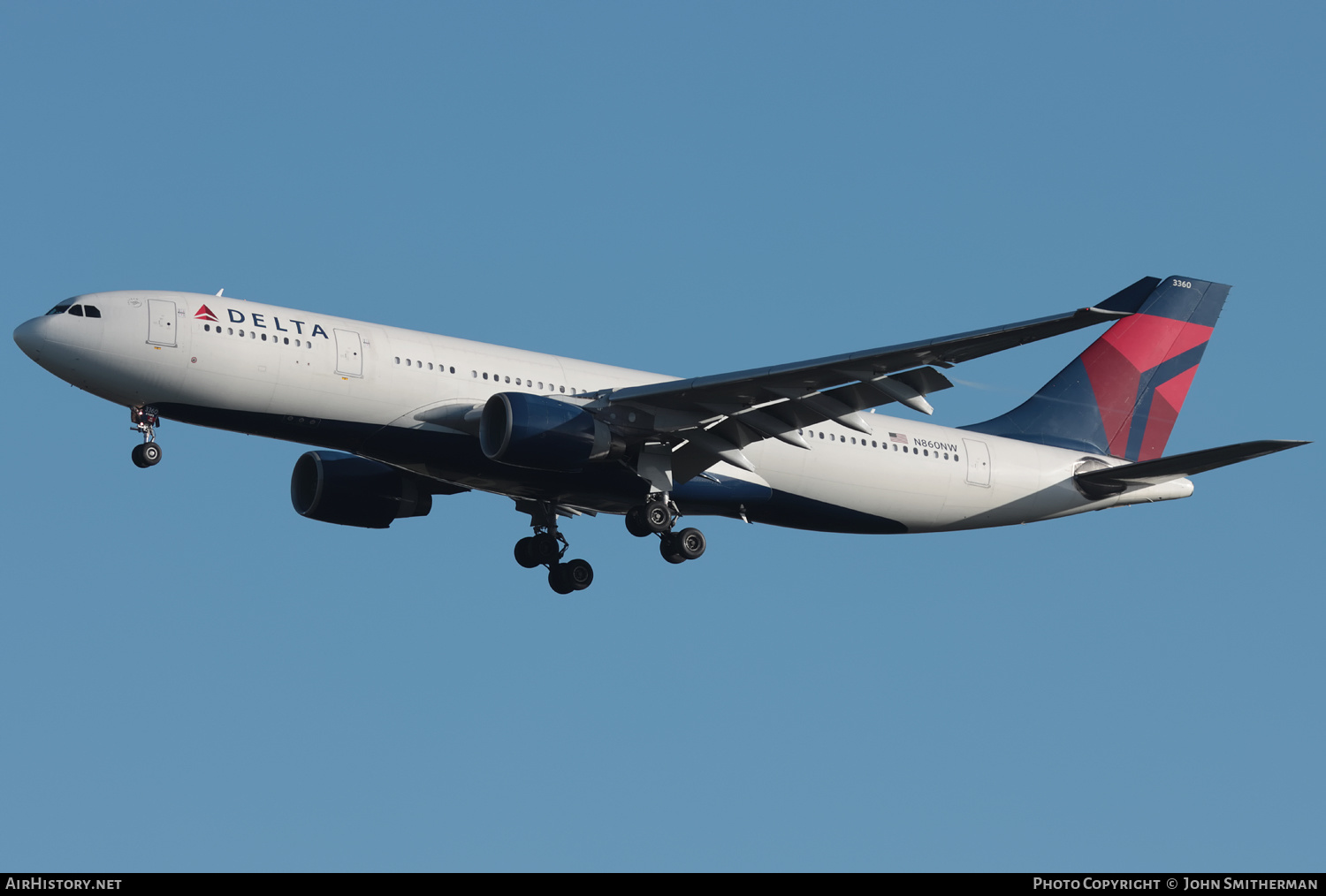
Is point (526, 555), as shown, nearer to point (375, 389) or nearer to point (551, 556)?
point (551, 556)

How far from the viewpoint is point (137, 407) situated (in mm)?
31109

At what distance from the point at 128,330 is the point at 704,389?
11.3m

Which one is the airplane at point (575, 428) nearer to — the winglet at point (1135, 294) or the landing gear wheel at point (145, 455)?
the landing gear wheel at point (145, 455)

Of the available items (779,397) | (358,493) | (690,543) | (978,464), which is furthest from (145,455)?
(978,464)

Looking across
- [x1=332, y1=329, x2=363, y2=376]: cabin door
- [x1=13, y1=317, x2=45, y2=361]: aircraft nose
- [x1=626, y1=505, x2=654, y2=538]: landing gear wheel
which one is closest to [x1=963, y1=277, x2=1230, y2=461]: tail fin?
[x1=626, y1=505, x2=654, y2=538]: landing gear wheel

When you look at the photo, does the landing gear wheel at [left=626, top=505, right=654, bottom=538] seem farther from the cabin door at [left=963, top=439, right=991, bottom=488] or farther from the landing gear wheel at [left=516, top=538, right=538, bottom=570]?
the cabin door at [left=963, top=439, right=991, bottom=488]

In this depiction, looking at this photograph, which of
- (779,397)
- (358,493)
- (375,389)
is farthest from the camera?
(358,493)

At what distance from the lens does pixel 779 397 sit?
32.1 metres

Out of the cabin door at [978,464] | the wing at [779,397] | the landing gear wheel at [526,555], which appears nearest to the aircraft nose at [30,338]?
the wing at [779,397]

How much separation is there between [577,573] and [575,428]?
7299 mm

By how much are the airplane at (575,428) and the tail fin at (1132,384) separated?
737 millimetres

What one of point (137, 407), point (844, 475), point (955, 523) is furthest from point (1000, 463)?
point (137, 407)

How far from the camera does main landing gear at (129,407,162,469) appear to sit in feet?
102
